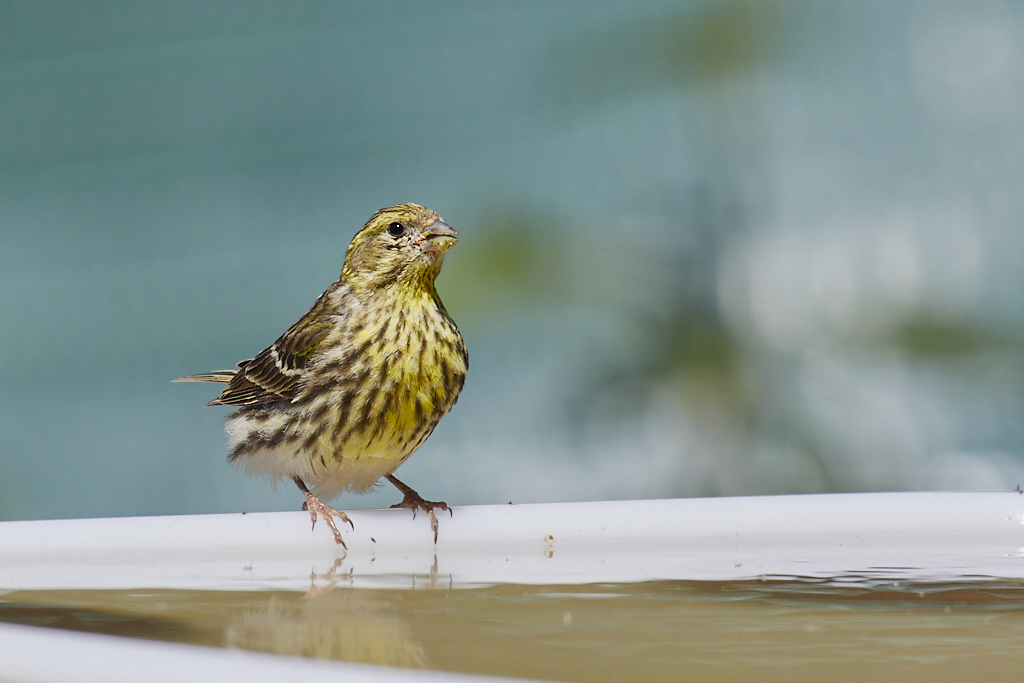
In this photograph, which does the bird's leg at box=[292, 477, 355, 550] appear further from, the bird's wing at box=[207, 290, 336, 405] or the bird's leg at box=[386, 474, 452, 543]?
the bird's wing at box=[207, 290, 336, 405]

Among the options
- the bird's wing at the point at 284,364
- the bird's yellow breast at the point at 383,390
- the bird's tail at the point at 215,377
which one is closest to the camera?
the bird's yellow breast at the point at 383,390

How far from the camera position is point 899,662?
1.26 m

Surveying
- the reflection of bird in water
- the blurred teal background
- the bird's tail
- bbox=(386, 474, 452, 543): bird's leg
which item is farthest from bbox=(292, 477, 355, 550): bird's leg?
the blurred teal background

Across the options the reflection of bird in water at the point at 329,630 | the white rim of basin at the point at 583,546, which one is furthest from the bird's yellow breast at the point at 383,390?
the reflection of bird in water at the point at 329,630

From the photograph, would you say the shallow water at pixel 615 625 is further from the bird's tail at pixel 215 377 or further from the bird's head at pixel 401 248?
the bird's tail at pixel 215 377

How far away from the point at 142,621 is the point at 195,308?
11.4 feet

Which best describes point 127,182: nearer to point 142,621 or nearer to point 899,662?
point 142,621

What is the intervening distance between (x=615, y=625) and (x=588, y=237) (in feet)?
9.35

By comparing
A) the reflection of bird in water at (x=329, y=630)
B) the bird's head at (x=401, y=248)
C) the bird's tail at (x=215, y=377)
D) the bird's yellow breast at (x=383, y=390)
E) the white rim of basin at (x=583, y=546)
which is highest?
the bird's head at (x=401, y=248)

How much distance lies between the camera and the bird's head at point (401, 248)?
2543 mm

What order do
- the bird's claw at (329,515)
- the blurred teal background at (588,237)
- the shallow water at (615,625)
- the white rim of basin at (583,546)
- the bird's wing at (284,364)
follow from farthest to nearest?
the blurred teal background at (588,237), the bird's wing at (284,364), the bird's claw at (329,515), the white rim of basin at (583,546), the shallow water at (615,625)

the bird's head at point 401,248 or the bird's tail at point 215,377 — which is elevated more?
the bird's head at point 401,248

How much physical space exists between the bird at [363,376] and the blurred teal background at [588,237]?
1.60m

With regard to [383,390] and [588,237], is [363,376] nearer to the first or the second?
[383,390]
